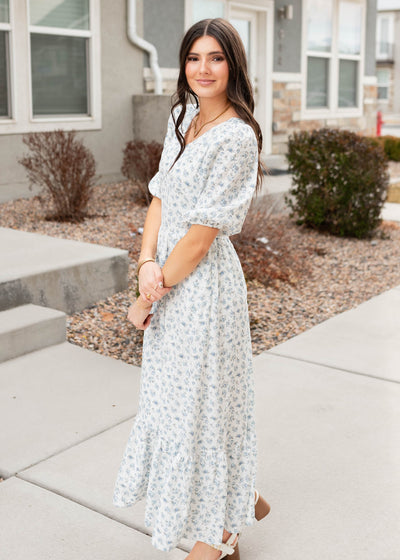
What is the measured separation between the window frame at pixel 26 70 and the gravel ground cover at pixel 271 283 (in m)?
0.86

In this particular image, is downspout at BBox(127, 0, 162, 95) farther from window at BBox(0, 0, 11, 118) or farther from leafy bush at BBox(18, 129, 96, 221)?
leafy bush at BBox(18, 129, 96, 221)

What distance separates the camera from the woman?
1.99m

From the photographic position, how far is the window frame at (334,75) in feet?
42.3

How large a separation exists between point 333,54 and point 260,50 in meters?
2.35

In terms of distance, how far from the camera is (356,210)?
7137 millimetres

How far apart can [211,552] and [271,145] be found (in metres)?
10.8

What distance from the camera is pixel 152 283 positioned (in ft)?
6.66

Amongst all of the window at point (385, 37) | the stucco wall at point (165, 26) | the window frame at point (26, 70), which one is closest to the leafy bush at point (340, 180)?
the window frame at point (26, 70)

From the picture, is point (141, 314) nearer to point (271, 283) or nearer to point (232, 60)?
point (232, 60)

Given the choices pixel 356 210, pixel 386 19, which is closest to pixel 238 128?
pixel 356 210

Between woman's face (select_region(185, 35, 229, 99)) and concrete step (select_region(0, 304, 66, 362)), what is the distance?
2246 mm

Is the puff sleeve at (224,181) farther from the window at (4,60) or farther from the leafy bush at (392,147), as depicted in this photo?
the leafy bush at (392,147)

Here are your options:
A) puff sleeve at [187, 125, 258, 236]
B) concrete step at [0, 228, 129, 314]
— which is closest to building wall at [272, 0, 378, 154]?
concrete step at [0, 228, 129, 314]

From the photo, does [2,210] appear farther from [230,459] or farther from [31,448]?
[230,459]
